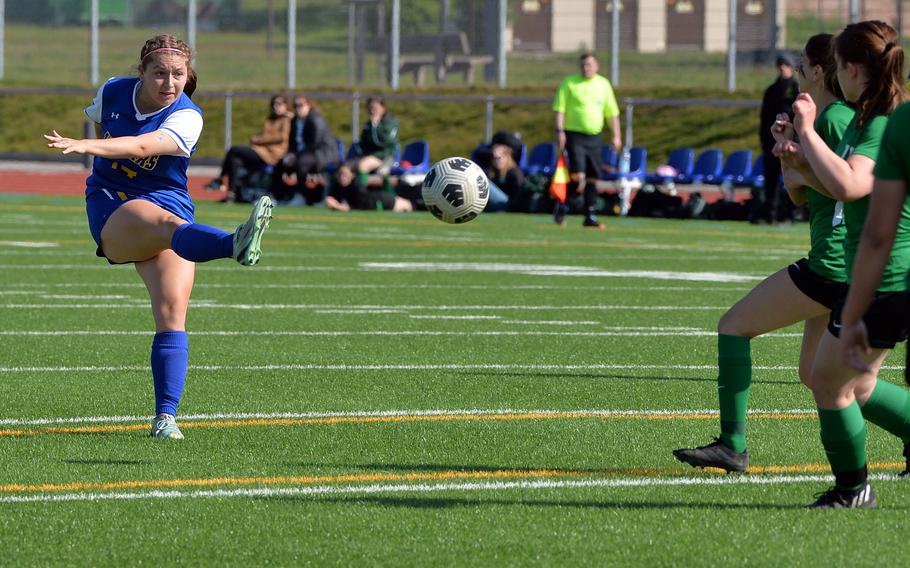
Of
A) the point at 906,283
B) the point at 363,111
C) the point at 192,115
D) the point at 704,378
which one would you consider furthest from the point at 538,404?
the point at 363,111

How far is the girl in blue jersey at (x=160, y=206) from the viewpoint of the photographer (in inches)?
281

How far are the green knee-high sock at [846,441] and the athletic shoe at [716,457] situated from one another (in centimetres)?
77

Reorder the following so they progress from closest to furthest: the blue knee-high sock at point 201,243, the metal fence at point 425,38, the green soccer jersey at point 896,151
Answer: the green soccer jersey at point 896,151 → the blue knee-high sock at point 201,243 → the metal fence at point 425,38

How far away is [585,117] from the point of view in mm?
21484

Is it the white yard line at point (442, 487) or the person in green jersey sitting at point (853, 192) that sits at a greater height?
the person in green jersey sitting at point (853, 192)

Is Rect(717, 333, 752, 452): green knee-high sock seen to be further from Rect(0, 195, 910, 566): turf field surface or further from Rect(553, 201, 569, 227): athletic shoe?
Rect(553, 201, 569, 227): athletic shoe

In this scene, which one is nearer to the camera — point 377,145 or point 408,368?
point 408,368

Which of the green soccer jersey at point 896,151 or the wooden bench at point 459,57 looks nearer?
the green soccer jersey at point 896,151

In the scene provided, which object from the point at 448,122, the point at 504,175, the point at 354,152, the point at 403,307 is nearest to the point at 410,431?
the point at 403,307

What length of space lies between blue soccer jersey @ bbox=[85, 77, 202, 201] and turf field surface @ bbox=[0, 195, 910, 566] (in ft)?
3.55

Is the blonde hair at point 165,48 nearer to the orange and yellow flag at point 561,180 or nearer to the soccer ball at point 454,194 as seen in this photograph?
the soccer ball at point 454,194

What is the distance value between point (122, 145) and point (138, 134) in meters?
0.45

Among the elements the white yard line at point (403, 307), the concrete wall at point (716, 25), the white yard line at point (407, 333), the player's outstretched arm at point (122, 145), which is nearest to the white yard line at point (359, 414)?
the player's outstretched arm at point (122, 145)

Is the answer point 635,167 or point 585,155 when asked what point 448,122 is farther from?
point 585,155
